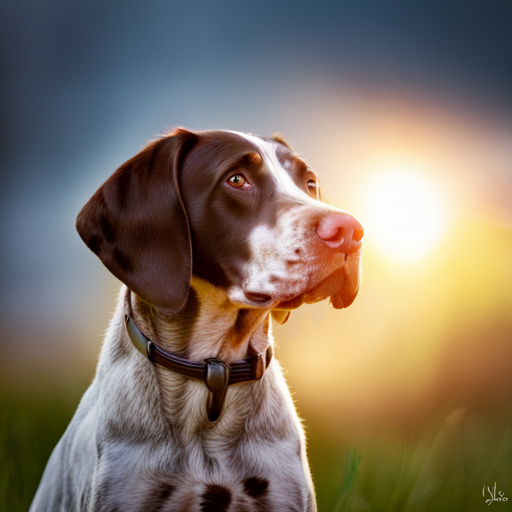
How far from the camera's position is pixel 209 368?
1.90 m

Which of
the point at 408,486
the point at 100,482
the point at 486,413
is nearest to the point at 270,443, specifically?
the point at 100,482

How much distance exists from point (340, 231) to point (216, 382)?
65cm

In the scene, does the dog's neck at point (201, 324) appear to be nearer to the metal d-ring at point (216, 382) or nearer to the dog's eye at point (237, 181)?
the metal d-ring at point (216, 382)

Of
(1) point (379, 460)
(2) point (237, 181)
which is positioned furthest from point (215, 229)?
(1) point (379, 460)

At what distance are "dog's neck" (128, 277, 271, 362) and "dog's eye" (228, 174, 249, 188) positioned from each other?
334mm

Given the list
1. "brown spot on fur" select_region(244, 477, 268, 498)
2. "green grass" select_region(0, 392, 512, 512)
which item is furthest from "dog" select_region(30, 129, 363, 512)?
"green grass" select_region(0, 392, 512, 512)

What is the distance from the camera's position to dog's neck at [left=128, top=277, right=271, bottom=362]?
1.98m

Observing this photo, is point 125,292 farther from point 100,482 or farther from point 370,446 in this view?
point 370,446

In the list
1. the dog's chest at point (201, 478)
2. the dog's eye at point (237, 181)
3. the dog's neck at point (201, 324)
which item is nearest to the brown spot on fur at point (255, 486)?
the dog's chest at point (201, 478)

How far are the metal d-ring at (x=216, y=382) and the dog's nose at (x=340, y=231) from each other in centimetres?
56

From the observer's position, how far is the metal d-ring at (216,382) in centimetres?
190

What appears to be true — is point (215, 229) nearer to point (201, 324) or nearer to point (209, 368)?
point (201, 324)

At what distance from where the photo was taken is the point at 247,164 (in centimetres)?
197

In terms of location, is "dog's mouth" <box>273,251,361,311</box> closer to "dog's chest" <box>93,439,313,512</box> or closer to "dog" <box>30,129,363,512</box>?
"dog" <box>30,129,363,512</box>
